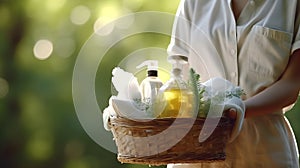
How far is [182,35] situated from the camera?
1.31m

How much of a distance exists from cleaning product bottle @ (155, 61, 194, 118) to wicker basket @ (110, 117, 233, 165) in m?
0.03

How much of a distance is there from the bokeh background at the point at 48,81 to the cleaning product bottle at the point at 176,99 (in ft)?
3.17

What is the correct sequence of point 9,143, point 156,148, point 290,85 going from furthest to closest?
point 9,143 → point 290,85 → point 156,148

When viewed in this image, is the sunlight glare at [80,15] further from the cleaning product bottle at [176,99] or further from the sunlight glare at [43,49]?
the cleaning product bottle at [176,99]

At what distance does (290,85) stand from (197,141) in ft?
0.78

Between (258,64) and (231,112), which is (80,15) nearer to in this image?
(258,64)

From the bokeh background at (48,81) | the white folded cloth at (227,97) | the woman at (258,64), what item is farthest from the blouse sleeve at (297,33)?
the bokeh background at (48,81)

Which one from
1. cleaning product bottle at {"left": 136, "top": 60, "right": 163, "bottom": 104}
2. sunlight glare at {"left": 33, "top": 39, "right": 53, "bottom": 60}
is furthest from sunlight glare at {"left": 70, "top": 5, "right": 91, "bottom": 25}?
cleaning product bottle at {"left": 136, "top": 60, "right": 163, "bottom": 104}

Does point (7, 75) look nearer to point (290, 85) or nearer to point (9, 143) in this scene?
point (9, 143)

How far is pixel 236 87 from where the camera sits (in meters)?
1.13

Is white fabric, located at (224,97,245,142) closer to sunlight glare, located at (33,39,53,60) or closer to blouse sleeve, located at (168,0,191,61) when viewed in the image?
blouse sleeve, located at (168,0,191,61)

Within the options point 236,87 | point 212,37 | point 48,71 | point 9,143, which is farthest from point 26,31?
point 236,87

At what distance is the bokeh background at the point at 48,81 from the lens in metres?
2.07

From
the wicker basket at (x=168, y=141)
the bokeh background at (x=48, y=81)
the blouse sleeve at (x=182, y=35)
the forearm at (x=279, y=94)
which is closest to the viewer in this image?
the wicker basket at (x=168, y=141)
